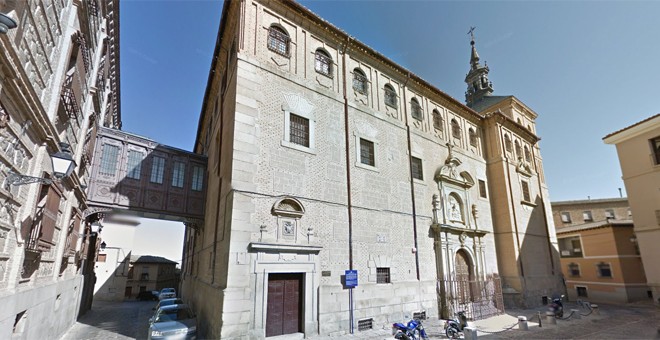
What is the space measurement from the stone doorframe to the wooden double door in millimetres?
211

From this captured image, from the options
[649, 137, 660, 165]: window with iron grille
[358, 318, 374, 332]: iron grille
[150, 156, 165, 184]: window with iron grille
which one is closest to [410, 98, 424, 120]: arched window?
[358, 318, 374, 332]: iron grille

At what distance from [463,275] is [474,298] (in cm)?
114

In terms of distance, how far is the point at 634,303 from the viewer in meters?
20.2

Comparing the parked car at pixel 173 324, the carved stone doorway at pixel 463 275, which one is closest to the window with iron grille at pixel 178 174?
the parked car at pixel 173 324

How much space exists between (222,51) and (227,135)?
5222mm

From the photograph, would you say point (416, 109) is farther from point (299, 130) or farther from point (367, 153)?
point (299, 130)

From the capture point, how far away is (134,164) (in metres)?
13.0

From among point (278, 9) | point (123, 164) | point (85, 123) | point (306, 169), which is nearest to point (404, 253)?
point (306, 169)

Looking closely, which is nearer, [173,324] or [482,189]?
[173,324]

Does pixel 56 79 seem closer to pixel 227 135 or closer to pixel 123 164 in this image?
pixel 227 135

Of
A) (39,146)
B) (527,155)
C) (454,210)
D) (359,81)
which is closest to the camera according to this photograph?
(39,146)

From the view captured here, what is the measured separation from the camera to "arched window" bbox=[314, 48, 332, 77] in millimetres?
13234

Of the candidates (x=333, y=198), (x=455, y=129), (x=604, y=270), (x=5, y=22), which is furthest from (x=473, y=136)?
(x=5, y=22)

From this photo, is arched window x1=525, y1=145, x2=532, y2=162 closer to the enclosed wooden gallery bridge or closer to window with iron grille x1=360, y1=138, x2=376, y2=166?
window with iron grille x1=360, y1=138, x2=376, y2=166
